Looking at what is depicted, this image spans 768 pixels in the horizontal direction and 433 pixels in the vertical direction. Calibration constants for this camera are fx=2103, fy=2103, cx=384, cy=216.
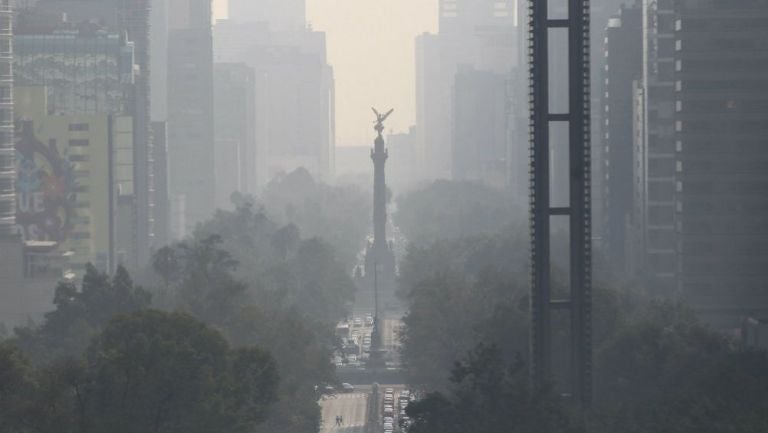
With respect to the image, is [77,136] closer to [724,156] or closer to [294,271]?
[294,271]

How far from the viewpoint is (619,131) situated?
147 meters

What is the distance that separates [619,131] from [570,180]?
87.2 metres

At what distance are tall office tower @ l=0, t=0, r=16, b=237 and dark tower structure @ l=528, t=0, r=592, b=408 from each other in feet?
183

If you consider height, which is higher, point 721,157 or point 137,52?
point 137,52

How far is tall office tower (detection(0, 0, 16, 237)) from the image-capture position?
111625 millimetres

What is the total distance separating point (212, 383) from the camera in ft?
199

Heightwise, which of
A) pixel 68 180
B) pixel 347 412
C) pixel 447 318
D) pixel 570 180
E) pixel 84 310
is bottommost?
pixel 347 412

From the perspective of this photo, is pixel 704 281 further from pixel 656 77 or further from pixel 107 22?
pixel 107 22

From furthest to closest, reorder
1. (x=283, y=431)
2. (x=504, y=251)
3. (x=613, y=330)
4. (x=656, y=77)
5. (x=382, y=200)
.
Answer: (x=382, y=200) < (x=504, y=251) < (x=656, y=77) < (x=613, y=330) < (x=283, y=431)

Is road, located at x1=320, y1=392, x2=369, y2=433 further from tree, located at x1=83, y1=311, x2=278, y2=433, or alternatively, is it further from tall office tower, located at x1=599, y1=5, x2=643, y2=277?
tree, located at x1=83, y1=311, x2=278, y2=433

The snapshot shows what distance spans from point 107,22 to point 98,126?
39147mm

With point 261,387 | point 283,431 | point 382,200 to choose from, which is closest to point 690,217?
point 283,431

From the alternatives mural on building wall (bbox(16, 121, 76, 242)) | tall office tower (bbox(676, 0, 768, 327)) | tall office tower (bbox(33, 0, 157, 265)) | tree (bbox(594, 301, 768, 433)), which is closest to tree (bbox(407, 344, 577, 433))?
tree (bbox(594, 301, 768, 433))

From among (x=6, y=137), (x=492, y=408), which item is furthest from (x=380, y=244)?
(x=492, y=408)
